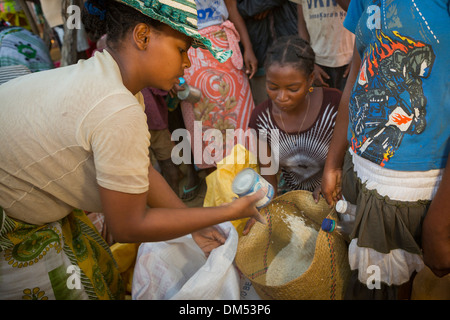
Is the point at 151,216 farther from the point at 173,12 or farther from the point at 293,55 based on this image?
the point at 293,55

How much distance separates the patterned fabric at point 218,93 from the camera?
8.61 feet

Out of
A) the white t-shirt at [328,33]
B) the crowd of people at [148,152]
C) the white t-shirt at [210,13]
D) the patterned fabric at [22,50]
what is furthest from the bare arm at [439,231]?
the patterned fabric at [22,50]

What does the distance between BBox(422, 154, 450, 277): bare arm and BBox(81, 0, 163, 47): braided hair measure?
0.90m

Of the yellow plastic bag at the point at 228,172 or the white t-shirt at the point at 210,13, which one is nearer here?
the yellow plastic bag at the point at 228,172

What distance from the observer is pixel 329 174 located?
4.96 feet

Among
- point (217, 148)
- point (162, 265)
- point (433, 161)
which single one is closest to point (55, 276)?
point (162, 265)

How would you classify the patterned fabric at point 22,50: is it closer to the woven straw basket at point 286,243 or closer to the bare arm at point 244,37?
the bare arm at point 244,37

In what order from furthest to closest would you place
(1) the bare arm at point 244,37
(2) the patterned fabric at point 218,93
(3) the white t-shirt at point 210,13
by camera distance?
(1) the bare arm at point 244,37 < (2) the patterned fabric at point 218,93 < (3) the white t-shirt at point 210,13

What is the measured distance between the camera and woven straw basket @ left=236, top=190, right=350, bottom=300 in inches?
55.5

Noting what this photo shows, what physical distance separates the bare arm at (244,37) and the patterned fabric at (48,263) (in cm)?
184

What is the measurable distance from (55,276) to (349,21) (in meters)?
1.42

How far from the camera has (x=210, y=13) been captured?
100 inches

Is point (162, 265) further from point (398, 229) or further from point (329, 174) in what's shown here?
point (398, 229)

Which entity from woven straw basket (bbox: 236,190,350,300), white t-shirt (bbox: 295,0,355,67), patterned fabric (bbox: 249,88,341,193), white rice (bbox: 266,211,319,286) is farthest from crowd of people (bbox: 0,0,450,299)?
white t-shirt (bbox: 295,0,355,67)
